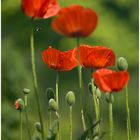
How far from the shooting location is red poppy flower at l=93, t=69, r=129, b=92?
569 millimetres

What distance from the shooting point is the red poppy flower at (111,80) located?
22.4 inches

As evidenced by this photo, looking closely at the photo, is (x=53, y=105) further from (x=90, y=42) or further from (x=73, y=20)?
(x=90, y=42)

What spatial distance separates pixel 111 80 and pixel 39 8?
10 centimetres

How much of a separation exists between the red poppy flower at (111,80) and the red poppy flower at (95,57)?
44mm

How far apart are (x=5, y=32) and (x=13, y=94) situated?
104 centimetres

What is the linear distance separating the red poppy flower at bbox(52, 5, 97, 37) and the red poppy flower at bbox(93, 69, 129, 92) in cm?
4

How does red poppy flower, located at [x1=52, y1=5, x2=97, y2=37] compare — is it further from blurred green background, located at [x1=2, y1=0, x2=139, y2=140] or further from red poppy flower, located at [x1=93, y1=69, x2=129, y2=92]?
blurred green background, located at [x1=2, y1=0, x2=139, y2=140]

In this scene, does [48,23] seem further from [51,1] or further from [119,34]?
[51,1]

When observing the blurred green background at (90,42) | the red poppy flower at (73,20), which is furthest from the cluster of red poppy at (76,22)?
the blurred green background at (90,42)

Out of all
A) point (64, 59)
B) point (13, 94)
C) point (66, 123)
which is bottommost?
point (66, 123)

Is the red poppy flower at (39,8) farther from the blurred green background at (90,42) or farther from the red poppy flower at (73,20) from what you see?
the blurred green background at (90,42)

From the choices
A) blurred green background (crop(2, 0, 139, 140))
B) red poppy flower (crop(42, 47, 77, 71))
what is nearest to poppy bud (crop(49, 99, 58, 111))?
red poppy flower (crop(42, 47, 77, 71))

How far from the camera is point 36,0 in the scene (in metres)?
0.59

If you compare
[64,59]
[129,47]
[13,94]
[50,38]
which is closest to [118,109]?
[129,47]
